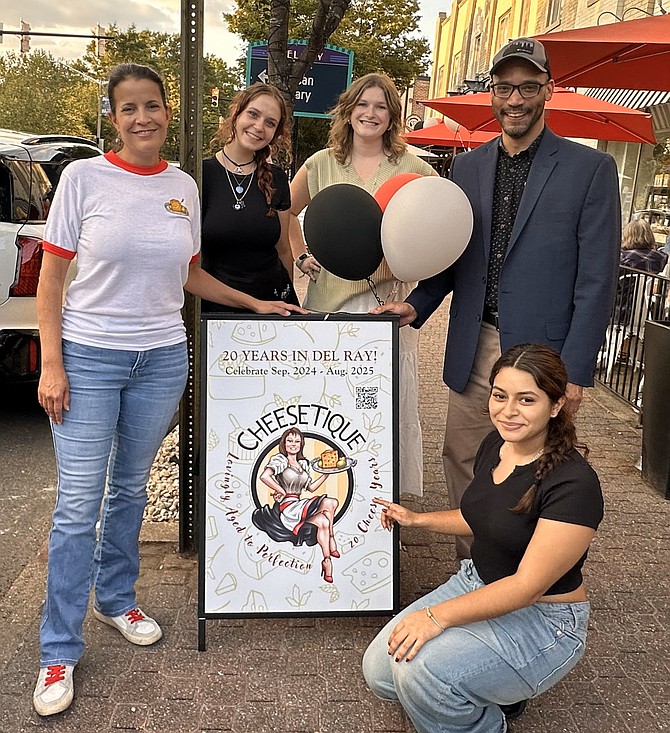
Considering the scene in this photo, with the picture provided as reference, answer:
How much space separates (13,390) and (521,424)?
5665 millimetres

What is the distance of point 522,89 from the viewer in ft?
9.91

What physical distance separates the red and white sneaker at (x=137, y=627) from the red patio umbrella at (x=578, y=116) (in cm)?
718

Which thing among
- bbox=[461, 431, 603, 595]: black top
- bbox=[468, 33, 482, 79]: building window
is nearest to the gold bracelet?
bbox=[461, 431, 603, 595]: black top

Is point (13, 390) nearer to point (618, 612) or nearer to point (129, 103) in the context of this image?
point (129, 103)

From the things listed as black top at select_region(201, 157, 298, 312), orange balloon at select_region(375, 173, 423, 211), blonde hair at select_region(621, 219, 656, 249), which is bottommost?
blonde hair at select_region(621, 219, 656, 249)

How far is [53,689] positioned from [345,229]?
201 cm

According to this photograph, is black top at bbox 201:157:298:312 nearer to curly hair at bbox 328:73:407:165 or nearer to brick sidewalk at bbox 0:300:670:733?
curly hair at bbox 328:73:407:165

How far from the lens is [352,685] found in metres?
2.95

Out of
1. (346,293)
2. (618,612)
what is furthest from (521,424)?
(618,612)

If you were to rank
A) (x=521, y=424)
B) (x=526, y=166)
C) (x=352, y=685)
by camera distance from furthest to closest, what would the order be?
1. (x=526, y=166)
2. (x=352, y=685)
3. (x=521, y=424)

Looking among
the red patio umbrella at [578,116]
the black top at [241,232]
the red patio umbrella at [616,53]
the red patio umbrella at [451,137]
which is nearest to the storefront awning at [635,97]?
the red patio umbrella at [578,116]

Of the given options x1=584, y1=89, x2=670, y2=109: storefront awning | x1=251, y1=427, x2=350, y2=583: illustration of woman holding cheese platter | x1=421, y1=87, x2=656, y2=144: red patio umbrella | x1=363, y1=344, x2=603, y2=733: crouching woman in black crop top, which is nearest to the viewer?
x1=363, y1=344, x2=603, y2=733: crouching woman in black crop top

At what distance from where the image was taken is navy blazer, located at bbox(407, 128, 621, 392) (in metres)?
3.04

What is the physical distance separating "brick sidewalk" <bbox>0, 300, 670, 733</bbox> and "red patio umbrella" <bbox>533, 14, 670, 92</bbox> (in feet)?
9.61
